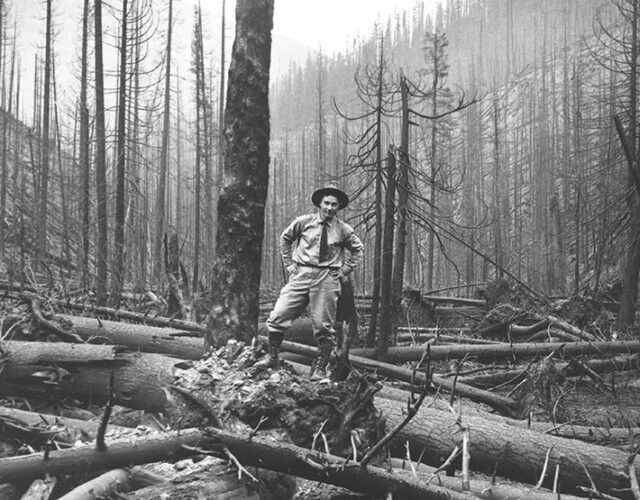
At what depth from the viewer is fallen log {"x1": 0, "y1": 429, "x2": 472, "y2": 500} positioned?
2.06 m

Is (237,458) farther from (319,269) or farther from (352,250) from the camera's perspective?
(352,250)

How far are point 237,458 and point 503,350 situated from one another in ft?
18.3

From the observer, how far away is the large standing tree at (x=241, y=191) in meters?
4.29

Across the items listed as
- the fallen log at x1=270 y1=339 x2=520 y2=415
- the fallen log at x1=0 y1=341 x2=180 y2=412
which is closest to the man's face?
the fallen log at x1=270 y1=339 x2=520 y2=415

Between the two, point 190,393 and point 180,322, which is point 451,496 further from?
point 180,322

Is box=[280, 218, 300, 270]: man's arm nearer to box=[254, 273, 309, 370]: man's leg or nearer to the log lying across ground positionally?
box=[254, 273, 309, 370]: man's leg

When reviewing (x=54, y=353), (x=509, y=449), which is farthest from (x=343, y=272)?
(x=54, y=353)

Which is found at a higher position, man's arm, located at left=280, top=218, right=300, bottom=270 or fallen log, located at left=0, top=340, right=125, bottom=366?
man's arm, located at left=280, top=218, right=300, bottom=270

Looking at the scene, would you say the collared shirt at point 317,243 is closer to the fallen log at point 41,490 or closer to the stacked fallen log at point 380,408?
the stacked fallen log at point 380,408

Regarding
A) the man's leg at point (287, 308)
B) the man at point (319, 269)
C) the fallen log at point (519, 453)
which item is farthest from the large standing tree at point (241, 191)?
the fallen log at point (519, 453)

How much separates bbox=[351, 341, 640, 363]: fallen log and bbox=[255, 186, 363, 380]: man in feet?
5.61

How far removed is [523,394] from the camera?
5.56m

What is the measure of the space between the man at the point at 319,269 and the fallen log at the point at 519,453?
159 centimetres

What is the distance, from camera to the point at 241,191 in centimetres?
429
